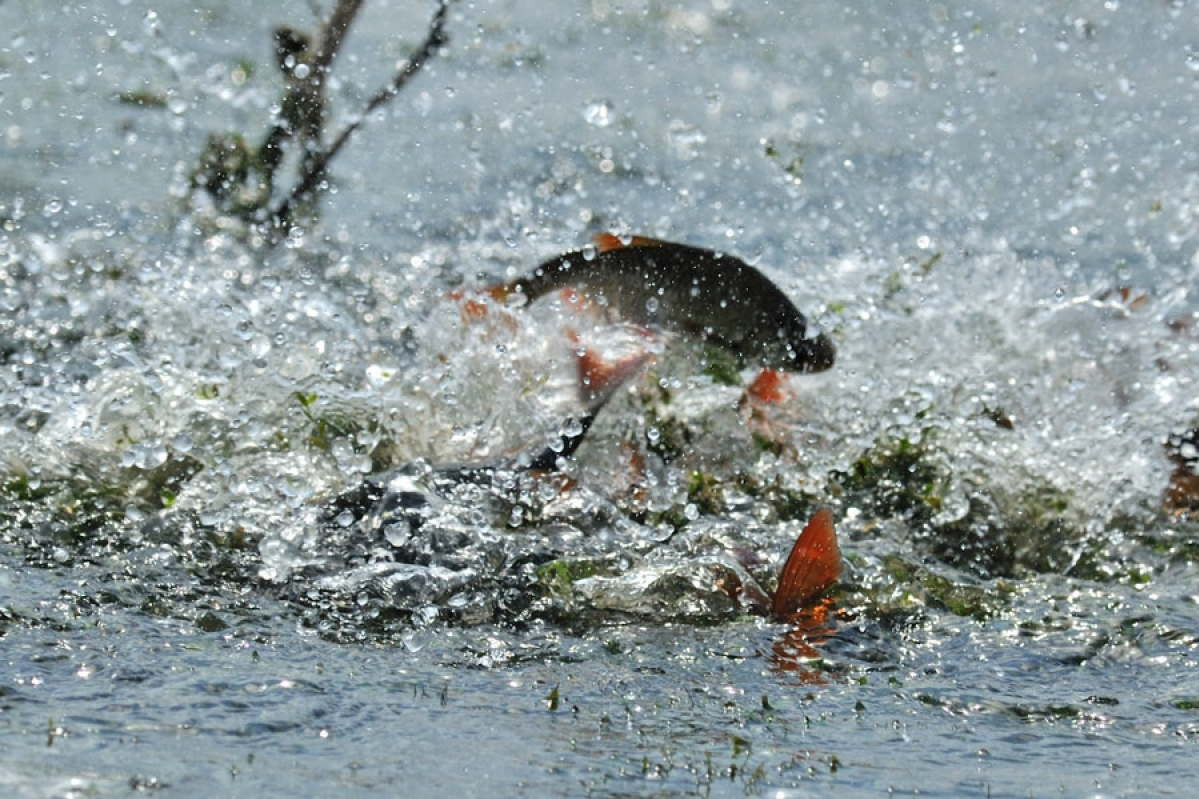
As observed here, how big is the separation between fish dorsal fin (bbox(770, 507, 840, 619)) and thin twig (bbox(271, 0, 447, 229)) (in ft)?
10.00

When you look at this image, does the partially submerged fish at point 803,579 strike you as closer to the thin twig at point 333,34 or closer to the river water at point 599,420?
the river water at point 599,420

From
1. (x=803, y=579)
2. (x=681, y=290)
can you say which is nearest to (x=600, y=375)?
(x=681, y=290)

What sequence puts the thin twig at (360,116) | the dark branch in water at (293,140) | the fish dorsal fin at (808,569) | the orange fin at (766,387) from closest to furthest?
the fish dorsal fin at (808,569) → the orange fin at (766,387) → the thin twig at (360,116) → the dark branch in water at (293,140)

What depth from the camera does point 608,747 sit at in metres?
1.75

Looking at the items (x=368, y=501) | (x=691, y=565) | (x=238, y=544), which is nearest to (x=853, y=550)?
(x=691, y=565)

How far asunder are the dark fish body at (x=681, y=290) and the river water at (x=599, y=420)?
0.13 metres

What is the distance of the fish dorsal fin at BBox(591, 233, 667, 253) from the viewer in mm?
3571

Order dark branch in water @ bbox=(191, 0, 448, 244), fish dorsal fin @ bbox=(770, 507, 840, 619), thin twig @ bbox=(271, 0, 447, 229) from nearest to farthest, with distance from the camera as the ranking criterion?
fish dorsal fin @ bbox=(770, 507, 840, 619)
thin twig @ bbox=(271, 0, 447, 229)
dark branch in water @ bbox=(191, 0, 448, 244)

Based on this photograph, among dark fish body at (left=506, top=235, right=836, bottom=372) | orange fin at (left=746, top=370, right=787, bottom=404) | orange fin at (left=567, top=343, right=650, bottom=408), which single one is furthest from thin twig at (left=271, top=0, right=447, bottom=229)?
orange fin at (left=746, top=370, right=787, bottom=404)

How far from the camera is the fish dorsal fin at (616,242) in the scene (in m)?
3.57

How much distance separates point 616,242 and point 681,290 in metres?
0.22

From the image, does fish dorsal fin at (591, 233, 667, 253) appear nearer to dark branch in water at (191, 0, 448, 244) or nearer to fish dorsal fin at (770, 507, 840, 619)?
fish dorsal fin at (770, 507, 840, 619)

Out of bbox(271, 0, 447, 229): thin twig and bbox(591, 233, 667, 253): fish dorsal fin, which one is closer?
bbox(591, 233, 667, 253): fish dorsal fin

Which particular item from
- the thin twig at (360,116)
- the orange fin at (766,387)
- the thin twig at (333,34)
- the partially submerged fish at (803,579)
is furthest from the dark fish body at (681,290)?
the thin twig at (333,34)
